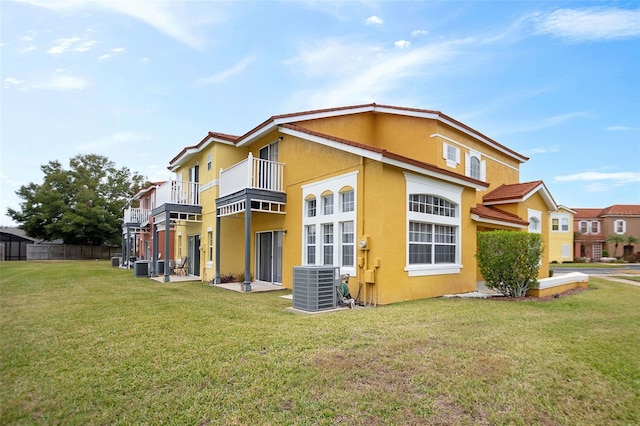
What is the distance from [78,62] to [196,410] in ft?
30.6

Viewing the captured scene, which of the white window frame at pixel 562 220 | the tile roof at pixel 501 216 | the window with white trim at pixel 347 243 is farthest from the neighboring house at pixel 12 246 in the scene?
the white window frame at pixel 562 220

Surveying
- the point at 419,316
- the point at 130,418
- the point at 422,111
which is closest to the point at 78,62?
the point at 130,418

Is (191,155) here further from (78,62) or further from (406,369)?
(406,369)

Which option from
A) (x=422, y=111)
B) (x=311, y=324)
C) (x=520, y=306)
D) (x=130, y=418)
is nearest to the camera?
(x=130, y=418)

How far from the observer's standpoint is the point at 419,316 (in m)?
7.91

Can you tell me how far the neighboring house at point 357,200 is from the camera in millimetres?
10047

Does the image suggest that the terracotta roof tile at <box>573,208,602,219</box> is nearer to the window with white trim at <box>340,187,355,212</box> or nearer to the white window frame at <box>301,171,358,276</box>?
the white window frame at <box>301,171,358,276</box>

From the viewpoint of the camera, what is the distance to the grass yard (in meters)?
3.83

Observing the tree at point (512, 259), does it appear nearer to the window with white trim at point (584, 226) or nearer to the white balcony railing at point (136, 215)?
the white balcony railing at point (136, 215)

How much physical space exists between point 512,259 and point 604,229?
44549mm

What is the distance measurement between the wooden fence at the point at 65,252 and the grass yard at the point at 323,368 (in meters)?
39.6

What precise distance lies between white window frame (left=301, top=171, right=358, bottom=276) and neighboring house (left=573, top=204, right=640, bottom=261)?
43.9 meters

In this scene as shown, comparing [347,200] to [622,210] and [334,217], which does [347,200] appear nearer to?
[334,217]

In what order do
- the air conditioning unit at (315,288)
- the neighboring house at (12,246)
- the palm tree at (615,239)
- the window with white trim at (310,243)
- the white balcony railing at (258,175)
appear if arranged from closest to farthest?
the air conditioning unit at (315,288) → the window with white trim at (310,243) → the white balcony railing at (258,175) → the palm tree at (615,239) → the neighboring house at (12,246)
